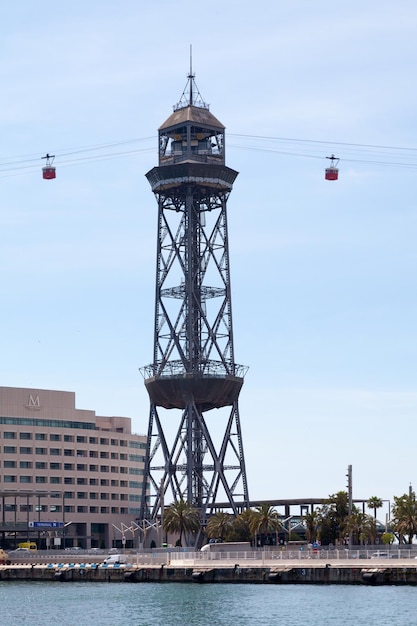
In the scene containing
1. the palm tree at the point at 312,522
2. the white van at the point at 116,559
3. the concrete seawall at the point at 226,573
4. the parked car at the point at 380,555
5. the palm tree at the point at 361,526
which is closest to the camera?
the concrete seawall at the point at 226,573

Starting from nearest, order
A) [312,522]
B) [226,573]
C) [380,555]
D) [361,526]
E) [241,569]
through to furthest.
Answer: [380,555]
[241,569]
[226,573]
[361,526]
[312,522]

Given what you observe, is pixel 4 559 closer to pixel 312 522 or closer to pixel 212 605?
pixel 312 522

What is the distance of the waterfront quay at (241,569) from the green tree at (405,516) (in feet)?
95.2

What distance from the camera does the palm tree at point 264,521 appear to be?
19300 centimetres

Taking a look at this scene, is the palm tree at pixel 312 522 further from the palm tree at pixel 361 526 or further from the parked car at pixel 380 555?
the parked car at pixel 380 555

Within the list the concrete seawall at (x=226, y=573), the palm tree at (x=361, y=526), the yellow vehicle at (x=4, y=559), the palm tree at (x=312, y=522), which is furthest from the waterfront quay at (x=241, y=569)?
the palm tree at (x=312, y=522)

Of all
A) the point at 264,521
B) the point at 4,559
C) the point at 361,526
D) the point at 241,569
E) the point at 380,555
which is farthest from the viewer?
the point at 264,521

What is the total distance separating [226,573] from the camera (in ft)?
500

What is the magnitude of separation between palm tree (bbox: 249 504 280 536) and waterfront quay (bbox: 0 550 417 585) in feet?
81.3

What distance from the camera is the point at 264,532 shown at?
7790 inches

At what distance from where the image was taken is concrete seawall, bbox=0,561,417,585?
451 feet

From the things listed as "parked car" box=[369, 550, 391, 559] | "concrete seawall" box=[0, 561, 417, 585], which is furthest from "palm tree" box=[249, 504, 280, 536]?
"parked car" box=[369, 550, 391, 559]

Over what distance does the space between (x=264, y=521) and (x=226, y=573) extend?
40.9 meters

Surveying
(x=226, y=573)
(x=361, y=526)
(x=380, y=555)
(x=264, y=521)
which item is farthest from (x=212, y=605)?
(x=264, y=521)
